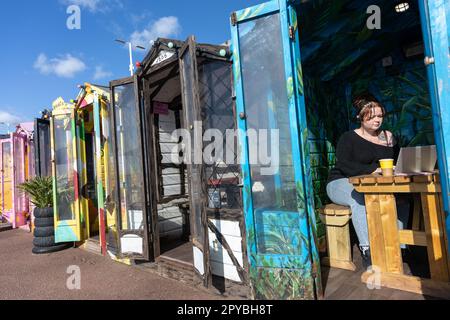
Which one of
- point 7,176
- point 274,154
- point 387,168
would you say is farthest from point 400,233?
point 7,176

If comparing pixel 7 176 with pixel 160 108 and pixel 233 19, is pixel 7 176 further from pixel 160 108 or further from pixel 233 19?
pixel 233 19

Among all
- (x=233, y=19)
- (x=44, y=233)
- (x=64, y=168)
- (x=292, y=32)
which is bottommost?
(x=44, y=233)

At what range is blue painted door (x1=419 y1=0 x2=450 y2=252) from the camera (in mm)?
1921

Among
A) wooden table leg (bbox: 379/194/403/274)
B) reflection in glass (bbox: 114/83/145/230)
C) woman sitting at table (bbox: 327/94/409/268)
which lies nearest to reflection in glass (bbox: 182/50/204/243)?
reflection in glass (bbox: 114/83/145/230)

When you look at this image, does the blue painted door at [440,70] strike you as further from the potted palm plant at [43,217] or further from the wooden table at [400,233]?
the potted palm plant at [43,217]

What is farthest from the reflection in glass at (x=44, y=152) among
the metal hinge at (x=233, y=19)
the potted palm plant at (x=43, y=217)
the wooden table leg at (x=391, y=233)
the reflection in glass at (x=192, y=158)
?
the wooden table leg at (x=391, y=233)

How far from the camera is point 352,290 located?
106 inches

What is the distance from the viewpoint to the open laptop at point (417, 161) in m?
2.65

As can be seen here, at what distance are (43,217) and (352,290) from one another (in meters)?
5.67

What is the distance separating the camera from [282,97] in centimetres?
270

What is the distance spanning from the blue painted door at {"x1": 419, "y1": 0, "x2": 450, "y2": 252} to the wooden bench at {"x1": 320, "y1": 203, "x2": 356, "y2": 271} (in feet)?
4.25

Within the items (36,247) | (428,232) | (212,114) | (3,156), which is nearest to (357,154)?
(428,232)

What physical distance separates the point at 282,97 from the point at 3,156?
975 cm
